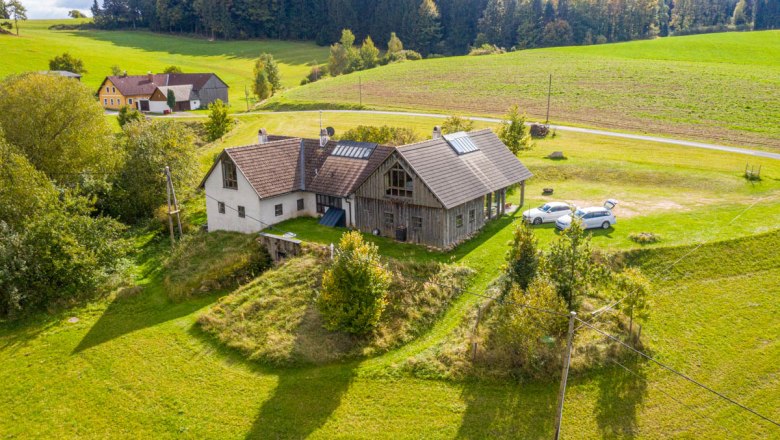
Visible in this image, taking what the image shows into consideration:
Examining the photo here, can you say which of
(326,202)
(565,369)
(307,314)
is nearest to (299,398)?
(307,314)

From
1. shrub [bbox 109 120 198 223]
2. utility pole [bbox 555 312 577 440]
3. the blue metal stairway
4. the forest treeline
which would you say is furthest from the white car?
the forest treeline

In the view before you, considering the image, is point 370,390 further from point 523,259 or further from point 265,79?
point 265,79

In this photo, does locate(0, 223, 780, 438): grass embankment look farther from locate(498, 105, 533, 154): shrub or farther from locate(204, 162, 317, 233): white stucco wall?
locate(498, 105, 533, 154): shrub

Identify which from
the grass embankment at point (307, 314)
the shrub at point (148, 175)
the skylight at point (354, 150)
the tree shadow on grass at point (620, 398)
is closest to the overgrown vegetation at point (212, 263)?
the grass embankment at point (307, 314)

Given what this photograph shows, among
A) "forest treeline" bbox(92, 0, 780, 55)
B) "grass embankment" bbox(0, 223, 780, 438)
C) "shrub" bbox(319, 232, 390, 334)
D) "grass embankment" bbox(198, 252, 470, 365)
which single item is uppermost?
"forest treeline" bbox(92, 0, 780, 55)

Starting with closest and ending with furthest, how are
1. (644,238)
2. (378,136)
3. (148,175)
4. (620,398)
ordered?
(620,398) < (644,238) < (148,175) < (378,136)

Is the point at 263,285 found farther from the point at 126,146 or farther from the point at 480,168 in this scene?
the point at 126,146
